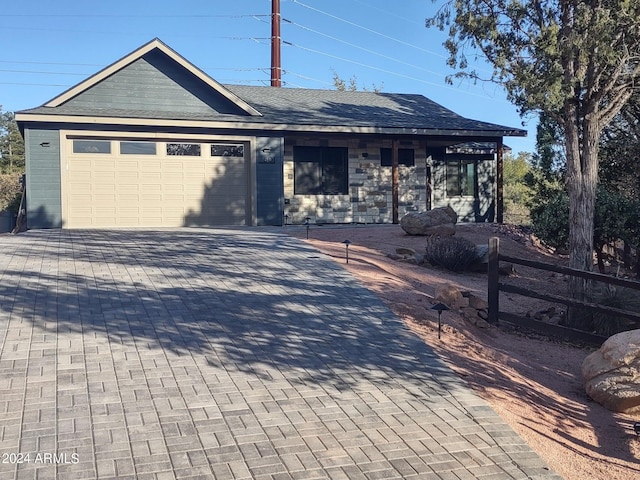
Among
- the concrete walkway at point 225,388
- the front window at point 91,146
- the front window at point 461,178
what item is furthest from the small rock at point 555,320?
the front window at point 461,178

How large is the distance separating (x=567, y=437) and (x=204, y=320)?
169 inches

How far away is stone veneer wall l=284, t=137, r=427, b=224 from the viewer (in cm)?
2111

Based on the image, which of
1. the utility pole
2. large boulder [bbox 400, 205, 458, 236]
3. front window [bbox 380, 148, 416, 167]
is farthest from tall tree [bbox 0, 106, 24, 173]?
large boulder [bbox 400, 205, 458, 236]

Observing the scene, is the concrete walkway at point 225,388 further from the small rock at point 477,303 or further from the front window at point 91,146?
the front window at point 91,146

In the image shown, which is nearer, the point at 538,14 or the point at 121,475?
the point at 121,475

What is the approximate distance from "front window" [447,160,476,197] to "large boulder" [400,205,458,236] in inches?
317

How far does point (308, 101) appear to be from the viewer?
2291cm

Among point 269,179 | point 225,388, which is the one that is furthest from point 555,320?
point 269,179

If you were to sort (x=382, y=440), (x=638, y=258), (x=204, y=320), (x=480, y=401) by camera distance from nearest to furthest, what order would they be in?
(x=382, y=440) < (x=480, y=401) < (x=204, y=320) < (x=638, y=258)

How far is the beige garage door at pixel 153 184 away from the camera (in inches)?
701

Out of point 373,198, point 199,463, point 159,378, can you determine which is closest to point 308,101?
point 373,198

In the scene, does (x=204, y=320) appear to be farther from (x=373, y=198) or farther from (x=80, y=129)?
(x=373, y=198)

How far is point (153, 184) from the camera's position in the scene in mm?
18547

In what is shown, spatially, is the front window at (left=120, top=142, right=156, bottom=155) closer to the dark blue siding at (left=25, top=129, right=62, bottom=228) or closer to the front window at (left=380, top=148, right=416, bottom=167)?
the dark blue siding at (left=25, top=129, right=62, bottom=228)
